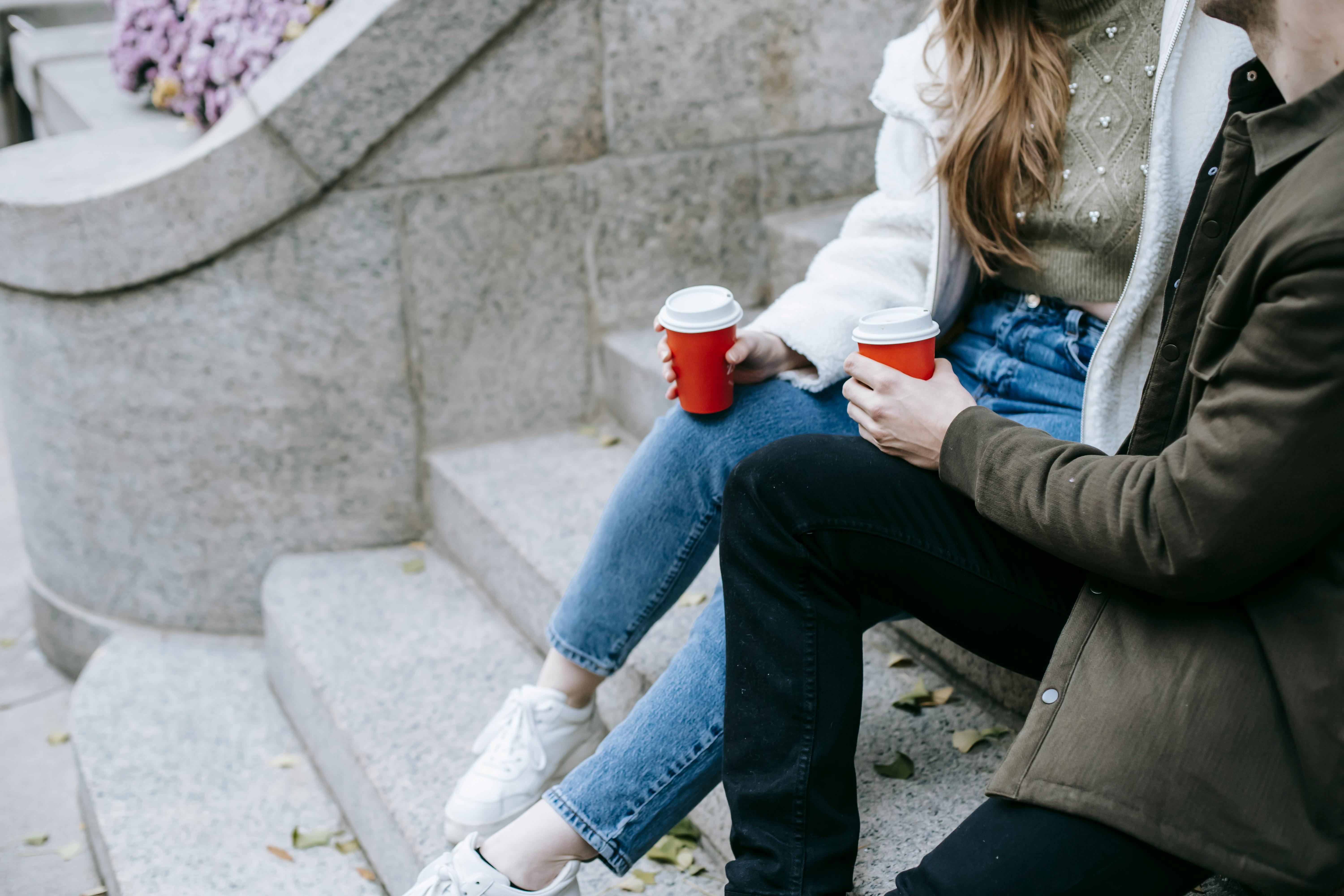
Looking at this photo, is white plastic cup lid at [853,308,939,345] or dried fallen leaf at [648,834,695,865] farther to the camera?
dried fallen leaf at [648,834,695,865]

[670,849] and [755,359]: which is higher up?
[755,359]

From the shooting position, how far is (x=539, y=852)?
170 centimetres

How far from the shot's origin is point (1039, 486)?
129 cm

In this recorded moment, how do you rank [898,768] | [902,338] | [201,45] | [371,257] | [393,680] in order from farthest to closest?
1. [201,45]
2. [371,257]
3. [393,680]
4. [898,768]
5. [902,338]

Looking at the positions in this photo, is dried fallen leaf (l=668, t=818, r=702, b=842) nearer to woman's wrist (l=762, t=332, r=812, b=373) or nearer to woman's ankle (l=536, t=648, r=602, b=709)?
woman's ankle (l=536, t=648, r=602, b=709)

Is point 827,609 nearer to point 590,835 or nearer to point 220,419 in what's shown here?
point 590,835

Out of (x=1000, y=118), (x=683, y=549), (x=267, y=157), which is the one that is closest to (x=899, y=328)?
(x=1000, y=118)

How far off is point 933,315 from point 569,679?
2.97ft

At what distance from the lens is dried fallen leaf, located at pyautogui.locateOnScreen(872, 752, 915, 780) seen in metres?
1.87

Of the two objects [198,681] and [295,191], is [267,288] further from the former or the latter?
[198,681]

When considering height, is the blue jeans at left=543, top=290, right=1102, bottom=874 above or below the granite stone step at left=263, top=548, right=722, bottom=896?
above

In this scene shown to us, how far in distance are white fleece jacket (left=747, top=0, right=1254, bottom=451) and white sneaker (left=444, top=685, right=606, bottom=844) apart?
0.74 m

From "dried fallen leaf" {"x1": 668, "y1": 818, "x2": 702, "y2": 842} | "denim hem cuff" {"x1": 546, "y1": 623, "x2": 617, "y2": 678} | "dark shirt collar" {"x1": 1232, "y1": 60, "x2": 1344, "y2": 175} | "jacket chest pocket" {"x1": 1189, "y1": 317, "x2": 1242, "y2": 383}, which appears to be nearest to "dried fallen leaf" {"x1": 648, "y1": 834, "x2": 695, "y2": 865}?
"dried fallen leaf" {"x1": 668, "y1": 818, "x2": 702, "y2": 842}

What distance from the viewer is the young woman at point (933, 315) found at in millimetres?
1664
